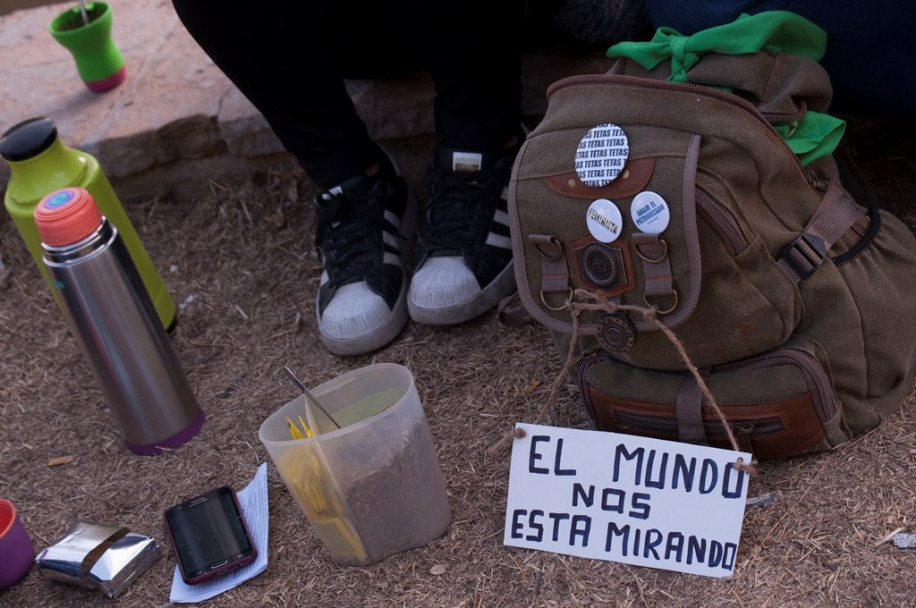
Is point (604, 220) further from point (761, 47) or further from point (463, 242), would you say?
point (463, 242)

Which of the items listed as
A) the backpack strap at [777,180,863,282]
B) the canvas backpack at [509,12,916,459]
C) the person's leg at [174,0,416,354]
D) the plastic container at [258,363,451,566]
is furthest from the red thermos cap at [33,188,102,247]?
the backpack strap at [777,180,863,282]

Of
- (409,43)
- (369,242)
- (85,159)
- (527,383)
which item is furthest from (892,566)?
(85,159)

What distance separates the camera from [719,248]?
1.11m

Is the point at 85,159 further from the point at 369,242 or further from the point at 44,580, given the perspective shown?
the point at 44,580

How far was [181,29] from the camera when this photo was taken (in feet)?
8.28

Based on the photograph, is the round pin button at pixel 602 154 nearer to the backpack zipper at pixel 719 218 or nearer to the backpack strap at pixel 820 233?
the backpack zipper at pixel 719 218

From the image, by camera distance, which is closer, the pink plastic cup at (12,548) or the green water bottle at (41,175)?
the pink plastic cup at (12,548)

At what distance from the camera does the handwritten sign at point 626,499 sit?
1148mm

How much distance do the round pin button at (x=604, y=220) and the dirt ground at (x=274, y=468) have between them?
1.26 ft

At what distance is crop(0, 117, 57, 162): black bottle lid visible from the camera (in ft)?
5.56

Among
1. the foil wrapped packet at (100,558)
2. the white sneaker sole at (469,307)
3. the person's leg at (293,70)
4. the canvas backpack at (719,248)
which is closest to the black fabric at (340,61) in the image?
the person's leg at (293,70)

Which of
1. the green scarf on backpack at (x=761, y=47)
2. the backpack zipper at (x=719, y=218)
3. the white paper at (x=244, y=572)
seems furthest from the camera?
the white paper at (x=244, y=572)

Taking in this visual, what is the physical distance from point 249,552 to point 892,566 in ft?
2.74

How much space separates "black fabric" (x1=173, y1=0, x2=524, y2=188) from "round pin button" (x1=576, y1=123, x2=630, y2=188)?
47cm
